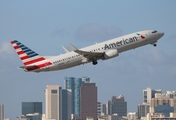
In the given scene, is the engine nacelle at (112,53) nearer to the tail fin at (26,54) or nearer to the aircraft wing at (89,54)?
the aircraft wing at (89,54)

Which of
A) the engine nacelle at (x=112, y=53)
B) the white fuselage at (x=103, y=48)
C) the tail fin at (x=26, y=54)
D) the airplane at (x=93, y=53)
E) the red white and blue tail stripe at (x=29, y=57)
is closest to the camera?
the engine nacelle at (x=112, y=53)

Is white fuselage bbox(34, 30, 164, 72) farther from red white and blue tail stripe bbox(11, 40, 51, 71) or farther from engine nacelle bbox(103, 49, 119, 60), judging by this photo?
red white and blue tail stripe bbox(11, 40, 51, 71)

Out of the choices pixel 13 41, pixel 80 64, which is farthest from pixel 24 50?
pixel 80 64

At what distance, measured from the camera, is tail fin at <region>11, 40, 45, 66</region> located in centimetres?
18089

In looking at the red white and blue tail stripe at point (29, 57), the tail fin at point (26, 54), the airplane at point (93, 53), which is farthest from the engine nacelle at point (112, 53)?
the tail fin at point (26, 54)

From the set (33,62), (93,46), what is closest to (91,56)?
(93,46)

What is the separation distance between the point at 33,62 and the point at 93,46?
580 inches

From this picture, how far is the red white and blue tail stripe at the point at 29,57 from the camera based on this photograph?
17725cm

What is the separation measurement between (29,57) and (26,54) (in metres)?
1.22

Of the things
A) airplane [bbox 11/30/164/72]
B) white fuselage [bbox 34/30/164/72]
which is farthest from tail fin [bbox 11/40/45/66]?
white fuselage [bbox 34/30/164/72]

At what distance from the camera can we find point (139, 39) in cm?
17688

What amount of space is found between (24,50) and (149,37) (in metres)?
30.0

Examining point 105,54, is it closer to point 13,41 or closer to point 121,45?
point 121,45

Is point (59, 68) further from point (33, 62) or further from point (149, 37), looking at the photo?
point (149, 37)
